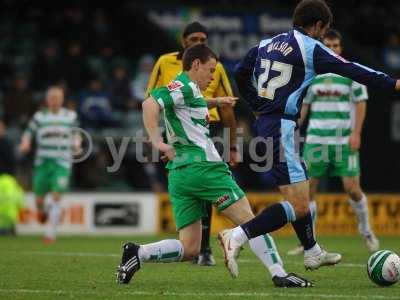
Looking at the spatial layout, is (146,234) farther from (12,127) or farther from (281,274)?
(281,274)

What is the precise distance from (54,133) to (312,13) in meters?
8.45

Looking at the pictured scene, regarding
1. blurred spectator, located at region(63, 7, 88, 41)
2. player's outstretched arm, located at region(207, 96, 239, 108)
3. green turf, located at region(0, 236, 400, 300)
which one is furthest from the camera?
blurred spectator, located at region(63, 7, 88, 41)

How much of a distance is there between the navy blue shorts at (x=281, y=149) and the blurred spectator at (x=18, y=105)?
1150 centimetres

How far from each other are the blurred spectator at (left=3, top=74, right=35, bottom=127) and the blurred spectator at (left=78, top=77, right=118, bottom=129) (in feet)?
3.03

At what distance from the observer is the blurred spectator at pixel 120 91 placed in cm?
2028

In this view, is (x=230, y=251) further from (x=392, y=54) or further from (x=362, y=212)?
(x=392, y=54)

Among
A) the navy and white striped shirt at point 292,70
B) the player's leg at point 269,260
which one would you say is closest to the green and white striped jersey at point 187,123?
the navy and white striped shirt at point 292,70

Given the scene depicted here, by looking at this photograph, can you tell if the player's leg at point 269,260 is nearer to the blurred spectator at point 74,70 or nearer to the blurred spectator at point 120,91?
the blurred spectator at point 120,91

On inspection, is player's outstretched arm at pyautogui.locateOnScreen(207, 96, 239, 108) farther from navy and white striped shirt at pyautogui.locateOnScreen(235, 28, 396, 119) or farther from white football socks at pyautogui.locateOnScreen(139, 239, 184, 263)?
white football socks at pyautogui.locateOnScreen(139, 239, 184, 263)

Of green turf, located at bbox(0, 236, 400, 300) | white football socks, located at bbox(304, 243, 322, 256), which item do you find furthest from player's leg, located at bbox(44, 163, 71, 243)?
white football socks, located at bbox(304, 243, 322, 256)

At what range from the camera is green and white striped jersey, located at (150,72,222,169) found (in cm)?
859

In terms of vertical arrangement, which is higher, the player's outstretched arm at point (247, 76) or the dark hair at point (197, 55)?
the dark hair at point (197, 55)

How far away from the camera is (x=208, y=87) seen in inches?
436

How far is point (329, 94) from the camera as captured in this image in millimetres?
13148
